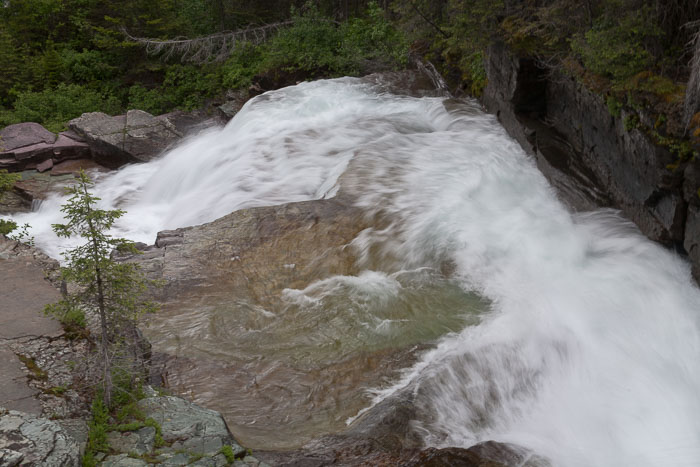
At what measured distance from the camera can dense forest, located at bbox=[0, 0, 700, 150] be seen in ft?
46.5

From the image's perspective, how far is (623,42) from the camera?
7598 millimetres

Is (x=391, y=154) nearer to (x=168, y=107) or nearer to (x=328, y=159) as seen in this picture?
(x=328, y=159)

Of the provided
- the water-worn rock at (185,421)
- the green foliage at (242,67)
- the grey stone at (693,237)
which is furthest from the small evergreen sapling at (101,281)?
the green foliage at (242,67)

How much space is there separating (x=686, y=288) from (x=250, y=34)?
17668 millimetres

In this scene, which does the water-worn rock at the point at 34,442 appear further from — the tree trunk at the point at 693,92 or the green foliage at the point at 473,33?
the green foliage at the point at 473,33

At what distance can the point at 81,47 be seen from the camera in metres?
21.4

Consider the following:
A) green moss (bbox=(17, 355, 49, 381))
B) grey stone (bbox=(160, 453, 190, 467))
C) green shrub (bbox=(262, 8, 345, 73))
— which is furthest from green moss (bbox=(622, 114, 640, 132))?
green shrub (bbox=(262, 8, 345, 73))

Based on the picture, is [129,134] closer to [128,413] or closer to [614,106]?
[614,106]

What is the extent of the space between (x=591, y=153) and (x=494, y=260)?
3376mm

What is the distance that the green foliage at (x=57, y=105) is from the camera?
1733 centimetres

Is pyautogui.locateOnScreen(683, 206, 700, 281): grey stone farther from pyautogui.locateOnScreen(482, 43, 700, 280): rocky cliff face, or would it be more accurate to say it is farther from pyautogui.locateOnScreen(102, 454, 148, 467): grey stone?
pyautogui.locateOnScreen(102, 454, 148, 467): grey stone

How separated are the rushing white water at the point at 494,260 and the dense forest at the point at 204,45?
7.17ft

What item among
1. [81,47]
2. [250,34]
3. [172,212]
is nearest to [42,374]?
[172,212]

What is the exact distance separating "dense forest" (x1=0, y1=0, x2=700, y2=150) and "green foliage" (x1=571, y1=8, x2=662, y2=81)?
2.94 m
